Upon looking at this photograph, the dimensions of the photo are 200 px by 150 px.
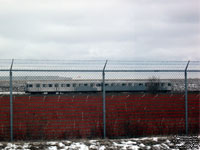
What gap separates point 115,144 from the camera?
8.88 m

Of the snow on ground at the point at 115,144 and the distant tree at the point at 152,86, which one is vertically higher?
the distant tree at the point at 152,86

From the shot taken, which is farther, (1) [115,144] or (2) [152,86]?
(2) [152,86]

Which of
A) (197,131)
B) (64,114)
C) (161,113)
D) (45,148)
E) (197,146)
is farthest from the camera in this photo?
(64,114)

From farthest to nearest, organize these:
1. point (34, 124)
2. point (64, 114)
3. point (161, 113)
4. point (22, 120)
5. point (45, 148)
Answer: point (64, 114) → point (161, 113) → point (22, 120) → point (34, 124) → point (45, 148)

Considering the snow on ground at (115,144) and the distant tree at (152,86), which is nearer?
the snow on ground at (115,144)

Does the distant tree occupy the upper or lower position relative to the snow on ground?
upper

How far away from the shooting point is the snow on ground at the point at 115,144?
8.45 meters

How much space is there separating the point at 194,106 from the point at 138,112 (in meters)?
2.57

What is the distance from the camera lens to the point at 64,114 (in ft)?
43.1

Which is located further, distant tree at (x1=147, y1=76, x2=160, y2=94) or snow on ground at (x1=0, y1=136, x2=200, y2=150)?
distant tree at (x1=147, y1=76, x2=160, y2=94)

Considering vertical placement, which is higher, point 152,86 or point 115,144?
point 152,86

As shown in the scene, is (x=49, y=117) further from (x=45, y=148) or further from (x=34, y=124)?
(x=45, y=148)

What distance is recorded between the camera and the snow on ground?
8.45 m

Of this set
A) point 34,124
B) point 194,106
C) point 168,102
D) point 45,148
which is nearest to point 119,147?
point 45,148
